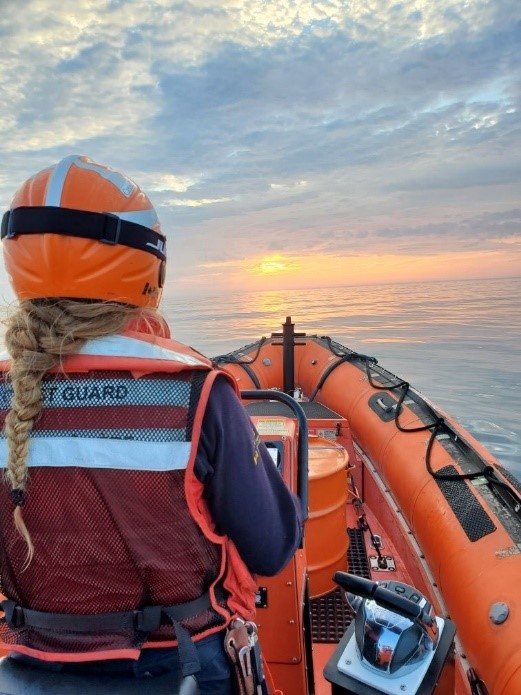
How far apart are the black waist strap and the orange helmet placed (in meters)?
0.56

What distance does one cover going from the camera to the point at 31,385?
2.82 ft

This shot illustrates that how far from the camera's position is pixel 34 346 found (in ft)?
2.88

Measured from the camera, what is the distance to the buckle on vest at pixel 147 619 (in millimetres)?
897

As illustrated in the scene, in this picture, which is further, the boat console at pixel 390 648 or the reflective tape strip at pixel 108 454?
the boat console at pixel 390 648

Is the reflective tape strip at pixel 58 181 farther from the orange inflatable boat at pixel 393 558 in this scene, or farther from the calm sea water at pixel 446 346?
the orange inflatable boat at pixel 393 558

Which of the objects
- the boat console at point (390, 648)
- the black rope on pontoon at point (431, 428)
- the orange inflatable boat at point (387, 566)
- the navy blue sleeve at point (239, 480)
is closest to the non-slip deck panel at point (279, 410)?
the orange inflatable boat at point (387, 566)

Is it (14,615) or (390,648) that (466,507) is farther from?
(14,615)

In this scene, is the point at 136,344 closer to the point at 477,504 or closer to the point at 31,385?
the point at 31,385

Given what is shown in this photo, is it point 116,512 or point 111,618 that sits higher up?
point 116,512

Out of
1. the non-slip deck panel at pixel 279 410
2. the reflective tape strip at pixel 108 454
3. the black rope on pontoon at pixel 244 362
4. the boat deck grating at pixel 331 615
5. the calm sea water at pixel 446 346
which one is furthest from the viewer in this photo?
the calm sea water at pixel 446 346

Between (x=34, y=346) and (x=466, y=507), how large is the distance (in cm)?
208

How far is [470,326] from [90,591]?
18630mm

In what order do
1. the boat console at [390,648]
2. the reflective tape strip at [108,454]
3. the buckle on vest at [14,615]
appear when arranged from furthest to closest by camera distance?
the boat console at [390,648]
the buckle on vest at [14,615]
the reflective tape strip at [108,454]

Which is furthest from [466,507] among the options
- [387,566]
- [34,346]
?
[34,346]
